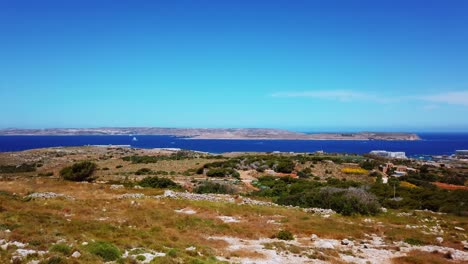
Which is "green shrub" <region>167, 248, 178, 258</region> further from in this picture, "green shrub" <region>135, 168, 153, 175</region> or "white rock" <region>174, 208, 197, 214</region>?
"green shrub" <region>135, 168, 153, 175</region>

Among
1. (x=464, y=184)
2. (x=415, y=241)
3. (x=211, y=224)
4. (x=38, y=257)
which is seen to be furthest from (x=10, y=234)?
(x=464, y=184)

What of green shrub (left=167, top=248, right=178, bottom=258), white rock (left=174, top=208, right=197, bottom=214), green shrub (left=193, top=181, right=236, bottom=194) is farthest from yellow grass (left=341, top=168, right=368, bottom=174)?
green shrub (left=167, top=248, right=178, bottom=258)

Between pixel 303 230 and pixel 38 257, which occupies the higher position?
pixel 38 257

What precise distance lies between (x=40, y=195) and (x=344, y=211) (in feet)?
76.7

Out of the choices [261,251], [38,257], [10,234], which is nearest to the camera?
[38,257]

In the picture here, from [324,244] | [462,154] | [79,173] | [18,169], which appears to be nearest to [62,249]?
[324,244]

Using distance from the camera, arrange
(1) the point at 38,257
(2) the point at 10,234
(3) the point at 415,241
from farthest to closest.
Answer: (3) the point at 415,241 < (2) the point at 10,234 < (1) the point at 38,257

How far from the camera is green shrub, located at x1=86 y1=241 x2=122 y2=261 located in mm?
13734

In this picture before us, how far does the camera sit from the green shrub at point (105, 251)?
1373 cm

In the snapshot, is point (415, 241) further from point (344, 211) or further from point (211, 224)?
point (211, 224)

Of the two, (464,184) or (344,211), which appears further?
(464,184)

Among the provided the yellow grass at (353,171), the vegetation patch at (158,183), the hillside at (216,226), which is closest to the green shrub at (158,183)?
the vegetation patch at (158,183)

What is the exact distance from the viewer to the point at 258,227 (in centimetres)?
2250

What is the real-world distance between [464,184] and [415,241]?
44.4m
